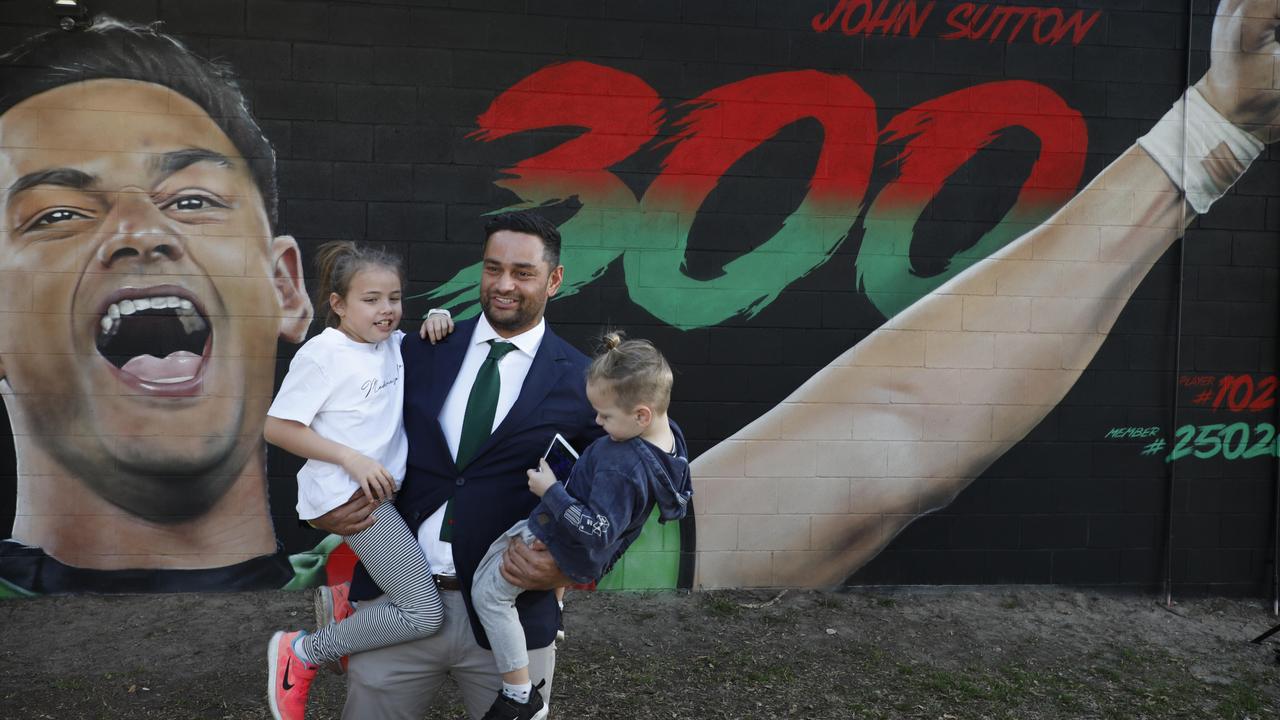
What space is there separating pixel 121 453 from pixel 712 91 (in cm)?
395

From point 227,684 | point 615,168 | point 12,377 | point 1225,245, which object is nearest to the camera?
point 227,684

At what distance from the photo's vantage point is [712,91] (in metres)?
5.66

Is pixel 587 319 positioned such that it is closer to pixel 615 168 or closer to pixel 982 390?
pixel 615 168

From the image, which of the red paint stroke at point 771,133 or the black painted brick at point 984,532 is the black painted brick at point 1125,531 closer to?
the black painted brick at point 984,532

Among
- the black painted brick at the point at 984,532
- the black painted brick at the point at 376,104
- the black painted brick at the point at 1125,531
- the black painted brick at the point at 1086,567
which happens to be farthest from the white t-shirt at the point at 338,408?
the black painted brick at the point at 1125,531

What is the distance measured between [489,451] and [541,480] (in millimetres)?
201

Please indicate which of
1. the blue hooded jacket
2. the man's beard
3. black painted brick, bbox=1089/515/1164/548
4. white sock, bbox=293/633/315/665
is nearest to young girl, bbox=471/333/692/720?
the blue hooded jacket

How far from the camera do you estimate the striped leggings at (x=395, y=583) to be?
8.57 feet

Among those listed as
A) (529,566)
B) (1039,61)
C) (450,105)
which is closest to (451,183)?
(450,105)

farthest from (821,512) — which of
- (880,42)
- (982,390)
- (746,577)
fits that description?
(880,42)

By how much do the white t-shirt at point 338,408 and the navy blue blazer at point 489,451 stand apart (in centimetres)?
7

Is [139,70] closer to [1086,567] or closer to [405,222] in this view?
[405,222]

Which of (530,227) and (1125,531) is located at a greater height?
(530,227)

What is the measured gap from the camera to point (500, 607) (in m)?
2.55
